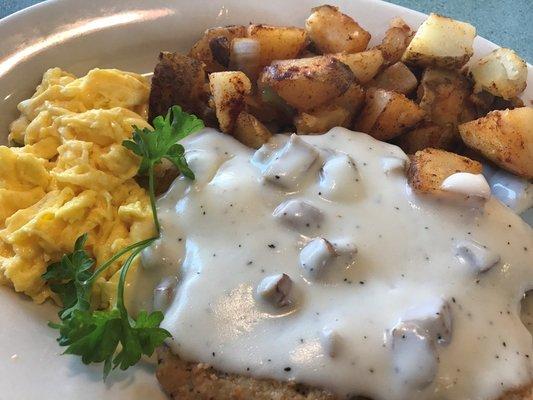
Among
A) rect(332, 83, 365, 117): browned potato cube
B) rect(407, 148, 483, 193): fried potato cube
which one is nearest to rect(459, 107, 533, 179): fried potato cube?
rect(407, 148, 483, 193): fried potato cube

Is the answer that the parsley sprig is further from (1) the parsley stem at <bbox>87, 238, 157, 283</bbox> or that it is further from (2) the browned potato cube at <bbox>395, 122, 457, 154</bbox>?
(2) the browned potato cube at <bbox>395, 122, 457, 154</bbox>

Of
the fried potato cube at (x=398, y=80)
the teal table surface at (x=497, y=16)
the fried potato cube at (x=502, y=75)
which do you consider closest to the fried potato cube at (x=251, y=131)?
the fried potato cube at (x=398, y=80)

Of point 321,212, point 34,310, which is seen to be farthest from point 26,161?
point 321,212

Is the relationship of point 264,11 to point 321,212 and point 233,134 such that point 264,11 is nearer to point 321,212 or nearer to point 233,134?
point 233,134

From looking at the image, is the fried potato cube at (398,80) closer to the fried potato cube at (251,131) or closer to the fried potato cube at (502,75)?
the fried potato cube at (502,75)

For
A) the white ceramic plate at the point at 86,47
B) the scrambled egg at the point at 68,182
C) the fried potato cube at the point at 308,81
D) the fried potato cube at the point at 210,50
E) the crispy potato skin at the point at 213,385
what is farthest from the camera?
the fried potato cube at the point at 210,50

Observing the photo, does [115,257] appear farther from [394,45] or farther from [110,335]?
[394,45]
